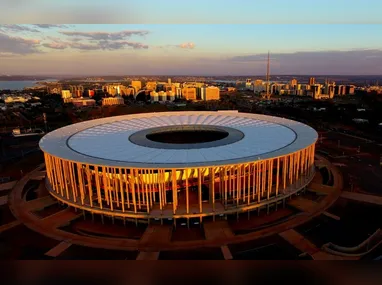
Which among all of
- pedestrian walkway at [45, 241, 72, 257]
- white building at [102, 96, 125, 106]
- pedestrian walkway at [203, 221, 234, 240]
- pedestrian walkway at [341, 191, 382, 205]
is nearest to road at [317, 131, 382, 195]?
pedestrian walkway at [341, 191, 382, 205]

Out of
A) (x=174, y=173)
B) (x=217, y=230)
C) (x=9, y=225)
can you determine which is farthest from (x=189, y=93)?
(x=217, y=230)

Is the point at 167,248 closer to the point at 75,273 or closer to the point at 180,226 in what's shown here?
the point at 180,226

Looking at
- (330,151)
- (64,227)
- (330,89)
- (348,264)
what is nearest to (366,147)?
(330,151)

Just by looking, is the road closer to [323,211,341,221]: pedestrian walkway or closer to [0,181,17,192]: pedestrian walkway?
[323,211,341,221]: pedestrian walkway

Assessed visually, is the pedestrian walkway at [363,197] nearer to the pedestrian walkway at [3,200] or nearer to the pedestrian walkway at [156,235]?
the pedestrian walkway at [156,235]

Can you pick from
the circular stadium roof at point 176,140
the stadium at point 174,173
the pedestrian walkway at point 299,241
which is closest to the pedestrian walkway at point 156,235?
the stadium at point 174,173

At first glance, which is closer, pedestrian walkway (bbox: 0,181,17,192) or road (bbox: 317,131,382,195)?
road (bbox: 317,131,382,195)
